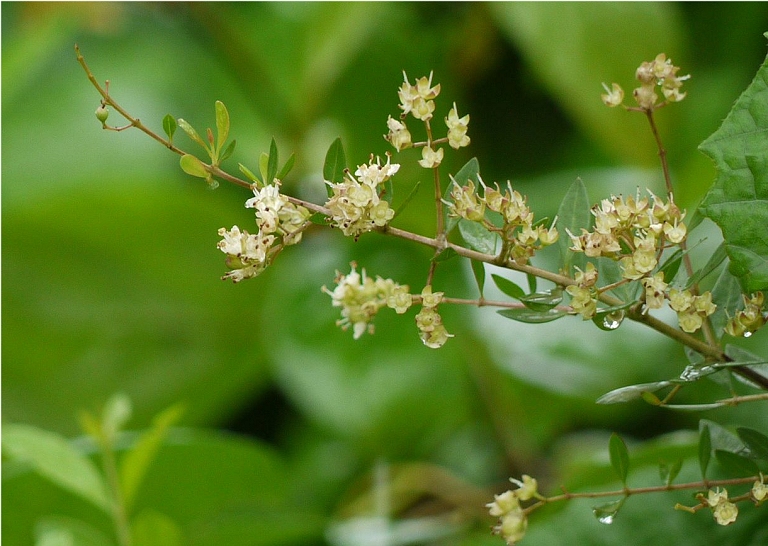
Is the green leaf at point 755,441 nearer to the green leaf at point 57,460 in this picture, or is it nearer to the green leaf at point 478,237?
the green leaf at point 478,237

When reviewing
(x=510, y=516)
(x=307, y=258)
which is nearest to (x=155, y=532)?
(x=510, y=516)

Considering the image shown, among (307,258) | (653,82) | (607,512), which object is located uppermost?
(307,258)

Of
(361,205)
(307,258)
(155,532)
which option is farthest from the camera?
(307,258)

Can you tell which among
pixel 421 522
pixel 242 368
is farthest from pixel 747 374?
pixel 242 368

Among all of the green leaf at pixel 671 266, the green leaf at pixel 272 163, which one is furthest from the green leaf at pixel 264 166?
the green leaf at pixel 671 266

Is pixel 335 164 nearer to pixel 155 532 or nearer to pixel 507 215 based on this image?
pixel 507 215

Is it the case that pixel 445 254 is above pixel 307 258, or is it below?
below

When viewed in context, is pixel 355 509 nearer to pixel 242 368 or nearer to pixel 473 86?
pixel 242 368
